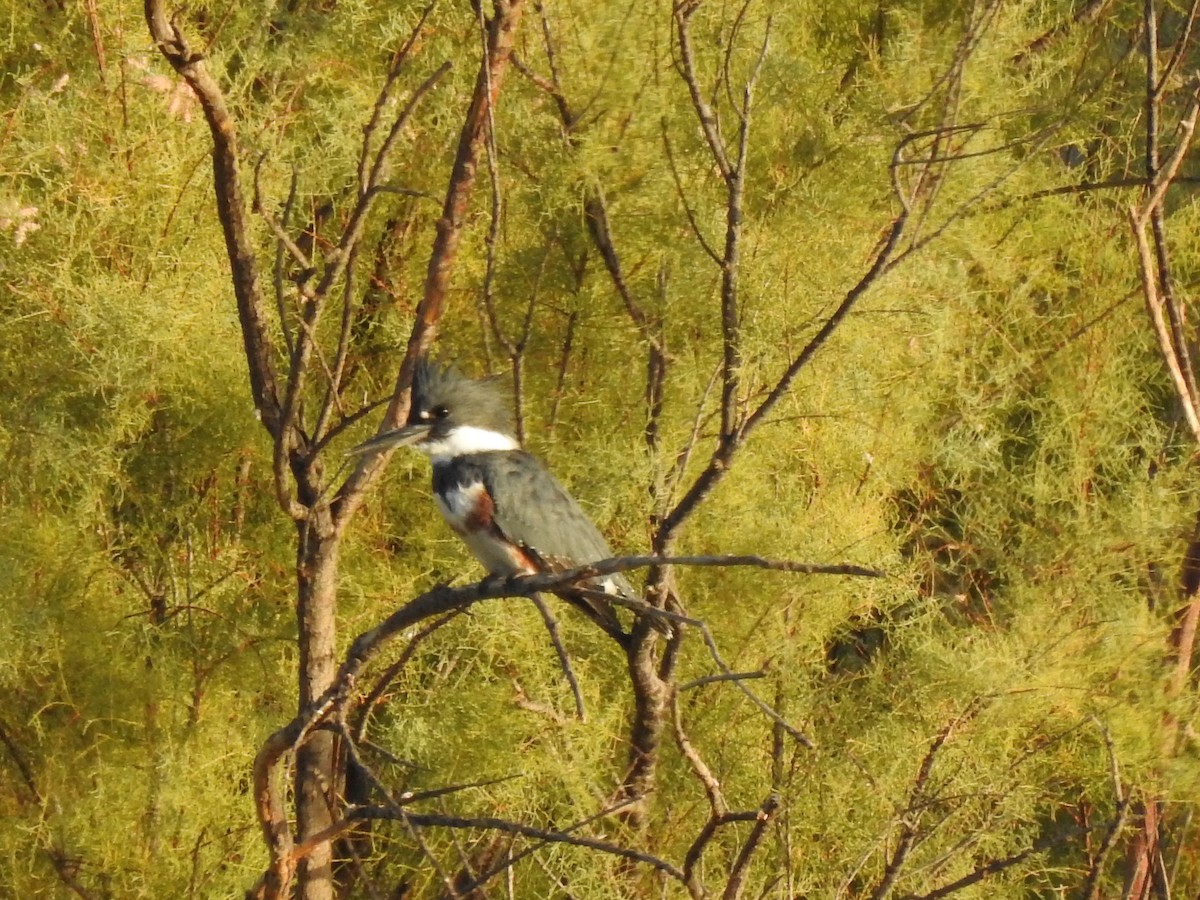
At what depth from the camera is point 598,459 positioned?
10.4 ft

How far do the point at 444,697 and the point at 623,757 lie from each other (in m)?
0.43

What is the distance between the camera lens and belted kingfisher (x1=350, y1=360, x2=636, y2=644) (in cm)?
280

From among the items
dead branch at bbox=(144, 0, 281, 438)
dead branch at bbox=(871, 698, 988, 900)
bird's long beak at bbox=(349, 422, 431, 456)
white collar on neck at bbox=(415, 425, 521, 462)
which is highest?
dead branch at bbox=(144, 0, 281, 438)

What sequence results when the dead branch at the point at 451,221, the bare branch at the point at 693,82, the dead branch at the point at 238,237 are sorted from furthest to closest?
1. the dead branch at the point at 451,221
2. the bare branch at the point at 693,82
3. the dead branch at the point at 238,237

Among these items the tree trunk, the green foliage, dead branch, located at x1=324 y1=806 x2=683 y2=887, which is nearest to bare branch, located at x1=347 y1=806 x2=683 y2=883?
dead branch, located at x1=324 y1=806 x2=683 y2=887

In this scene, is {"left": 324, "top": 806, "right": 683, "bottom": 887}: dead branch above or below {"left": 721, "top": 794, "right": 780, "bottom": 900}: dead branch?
above

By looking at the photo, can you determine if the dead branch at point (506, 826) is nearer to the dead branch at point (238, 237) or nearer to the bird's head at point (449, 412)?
the dead branch at point (238, 237)

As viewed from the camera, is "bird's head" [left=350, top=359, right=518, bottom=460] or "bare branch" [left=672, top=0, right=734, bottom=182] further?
"bird's head" [left=350, top=359, right=518, bottom=460]

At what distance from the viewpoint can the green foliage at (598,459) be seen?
3086mm

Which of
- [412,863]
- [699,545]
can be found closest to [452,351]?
[699,545]

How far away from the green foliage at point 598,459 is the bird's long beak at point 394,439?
17.1 inches

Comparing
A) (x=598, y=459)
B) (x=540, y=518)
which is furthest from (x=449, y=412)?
(x=598, y=459)

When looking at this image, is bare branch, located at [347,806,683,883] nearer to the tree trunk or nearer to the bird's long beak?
the tree trunk

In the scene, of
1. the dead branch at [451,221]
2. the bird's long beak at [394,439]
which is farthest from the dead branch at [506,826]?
the bird's long beak at [394,439]
